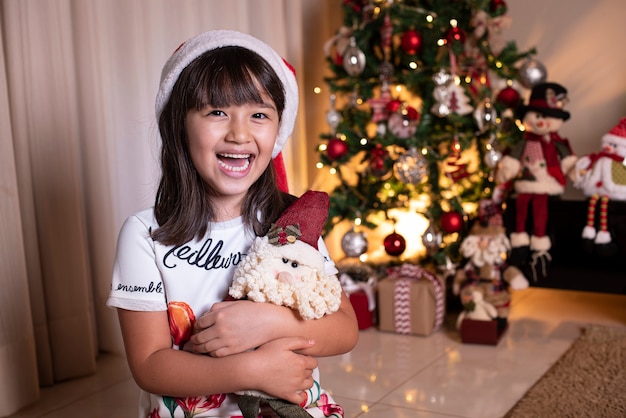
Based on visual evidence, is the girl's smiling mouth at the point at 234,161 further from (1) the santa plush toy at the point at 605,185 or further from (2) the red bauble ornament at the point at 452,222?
(1) the santa plush toy at the point at 605,185

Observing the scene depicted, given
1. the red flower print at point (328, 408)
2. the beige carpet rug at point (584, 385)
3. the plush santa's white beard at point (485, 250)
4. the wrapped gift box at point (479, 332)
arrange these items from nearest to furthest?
1. the red flower print at point (328, 408)
2. the beige carpet rug at point (584, 385)
3. the wrapped gift box at point (479, 332)
4. the plush santa's white beard at point (485, 250)

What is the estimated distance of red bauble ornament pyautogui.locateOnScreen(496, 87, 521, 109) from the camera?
106 inches

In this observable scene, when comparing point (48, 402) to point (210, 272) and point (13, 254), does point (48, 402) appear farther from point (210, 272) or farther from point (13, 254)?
point (210, 272)

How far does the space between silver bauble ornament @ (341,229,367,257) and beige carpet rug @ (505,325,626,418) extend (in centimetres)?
84

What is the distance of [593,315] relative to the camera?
2.76m

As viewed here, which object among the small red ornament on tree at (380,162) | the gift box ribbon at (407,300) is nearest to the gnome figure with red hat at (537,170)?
the gift box ribbon at (407,300)

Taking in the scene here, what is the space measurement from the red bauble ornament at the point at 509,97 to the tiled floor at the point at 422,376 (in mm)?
823

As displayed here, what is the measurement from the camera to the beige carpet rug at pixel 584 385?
1.85 meters

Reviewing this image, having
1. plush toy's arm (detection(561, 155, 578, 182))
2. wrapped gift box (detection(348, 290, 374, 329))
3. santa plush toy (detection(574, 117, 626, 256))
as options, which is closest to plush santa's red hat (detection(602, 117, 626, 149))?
santa plush toy (detection(574, 117, 626, 256))

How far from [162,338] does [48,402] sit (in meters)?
1.05

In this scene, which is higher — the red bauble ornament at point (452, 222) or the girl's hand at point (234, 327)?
the girl's hand at point (234, 327)

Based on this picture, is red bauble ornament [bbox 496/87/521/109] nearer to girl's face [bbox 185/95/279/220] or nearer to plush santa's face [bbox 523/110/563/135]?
plush santa's face [bbox 523/110/563/135]

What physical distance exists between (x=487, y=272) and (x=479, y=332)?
241mm

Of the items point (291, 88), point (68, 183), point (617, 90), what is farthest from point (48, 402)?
point (617, 90)
